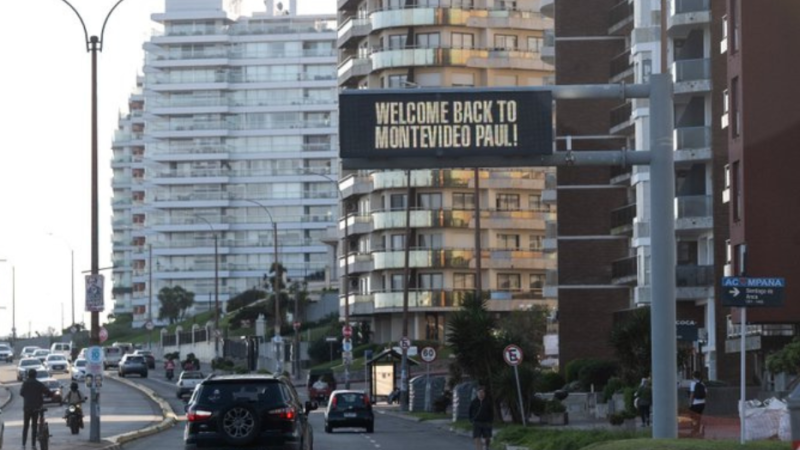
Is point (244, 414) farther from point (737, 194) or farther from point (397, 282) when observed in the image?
point (397, 282)

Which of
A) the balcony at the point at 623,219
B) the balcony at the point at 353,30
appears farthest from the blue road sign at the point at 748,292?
the balcony at the point at 353,30

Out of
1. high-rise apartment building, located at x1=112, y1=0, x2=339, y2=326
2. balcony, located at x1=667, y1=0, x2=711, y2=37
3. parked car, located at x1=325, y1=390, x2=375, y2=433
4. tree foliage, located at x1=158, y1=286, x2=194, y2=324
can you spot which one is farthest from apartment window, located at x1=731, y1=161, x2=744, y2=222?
high-rise apartment building, located at x1=112, y1=0, x2=339, y2=326

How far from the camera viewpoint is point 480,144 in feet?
98.3

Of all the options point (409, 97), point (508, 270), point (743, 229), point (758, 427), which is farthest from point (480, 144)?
point (508, 270)

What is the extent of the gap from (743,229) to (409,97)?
2798 centimetres

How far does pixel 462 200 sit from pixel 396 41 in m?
10.8

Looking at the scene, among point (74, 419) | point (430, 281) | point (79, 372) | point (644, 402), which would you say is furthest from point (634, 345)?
point (430, 281)

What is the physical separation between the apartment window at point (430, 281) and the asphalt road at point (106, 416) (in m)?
20.1

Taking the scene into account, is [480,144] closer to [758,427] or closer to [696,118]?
[758,427]

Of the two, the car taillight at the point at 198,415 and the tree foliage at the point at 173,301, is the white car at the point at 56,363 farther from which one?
the car taillight at the point at 198,415

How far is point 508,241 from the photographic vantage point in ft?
382

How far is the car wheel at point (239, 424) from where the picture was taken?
28438 mm

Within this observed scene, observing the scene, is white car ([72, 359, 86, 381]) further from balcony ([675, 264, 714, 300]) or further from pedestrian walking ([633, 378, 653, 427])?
pedestrian walking ([633, 378, 653, 427])

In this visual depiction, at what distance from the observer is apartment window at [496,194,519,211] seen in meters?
116
